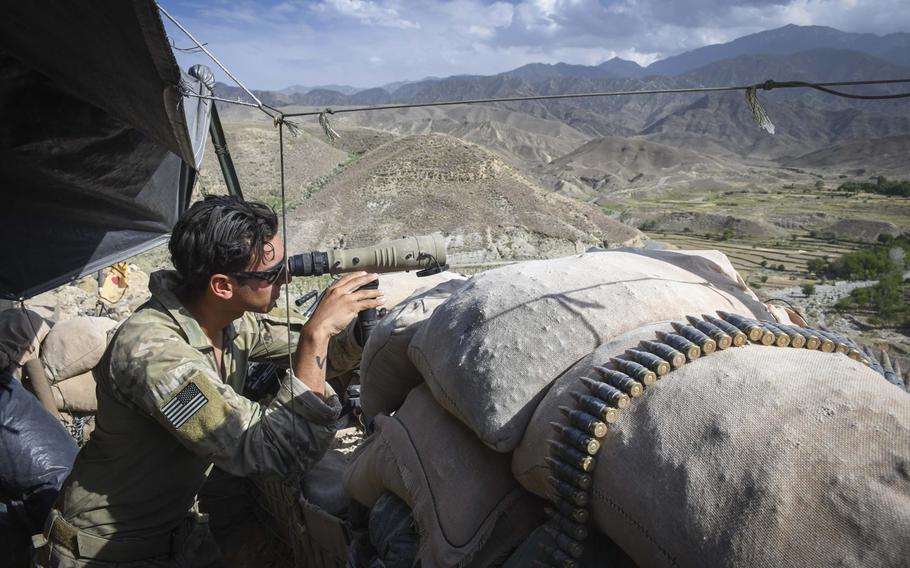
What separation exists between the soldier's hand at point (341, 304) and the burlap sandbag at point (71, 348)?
2.52 meters

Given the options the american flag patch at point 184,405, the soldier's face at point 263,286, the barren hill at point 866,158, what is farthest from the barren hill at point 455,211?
the barren hill at point 866,158

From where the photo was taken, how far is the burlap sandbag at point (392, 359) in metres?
2.12

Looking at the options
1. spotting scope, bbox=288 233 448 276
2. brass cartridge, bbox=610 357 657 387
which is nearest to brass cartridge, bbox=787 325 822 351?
brass cartridge, bbox=610 357 657 387

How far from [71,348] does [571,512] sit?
3.59m

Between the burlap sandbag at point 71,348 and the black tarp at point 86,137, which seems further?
the burlap sandbag at point 71,348

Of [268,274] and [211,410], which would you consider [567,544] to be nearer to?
[211,410]

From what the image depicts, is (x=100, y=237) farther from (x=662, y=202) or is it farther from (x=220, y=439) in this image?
(x=662, y=202)

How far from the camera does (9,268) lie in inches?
133

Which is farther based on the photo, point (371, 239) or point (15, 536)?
point (371, 239)

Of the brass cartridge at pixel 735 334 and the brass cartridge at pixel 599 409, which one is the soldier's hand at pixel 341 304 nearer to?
the brass cartridge at pixel 599 409

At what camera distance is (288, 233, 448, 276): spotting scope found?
2.23 m

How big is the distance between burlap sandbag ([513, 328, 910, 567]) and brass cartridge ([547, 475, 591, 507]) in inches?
1.1

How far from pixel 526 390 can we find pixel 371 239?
40.9ft

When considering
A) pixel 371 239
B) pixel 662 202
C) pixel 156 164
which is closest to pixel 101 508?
pixel 156 164
